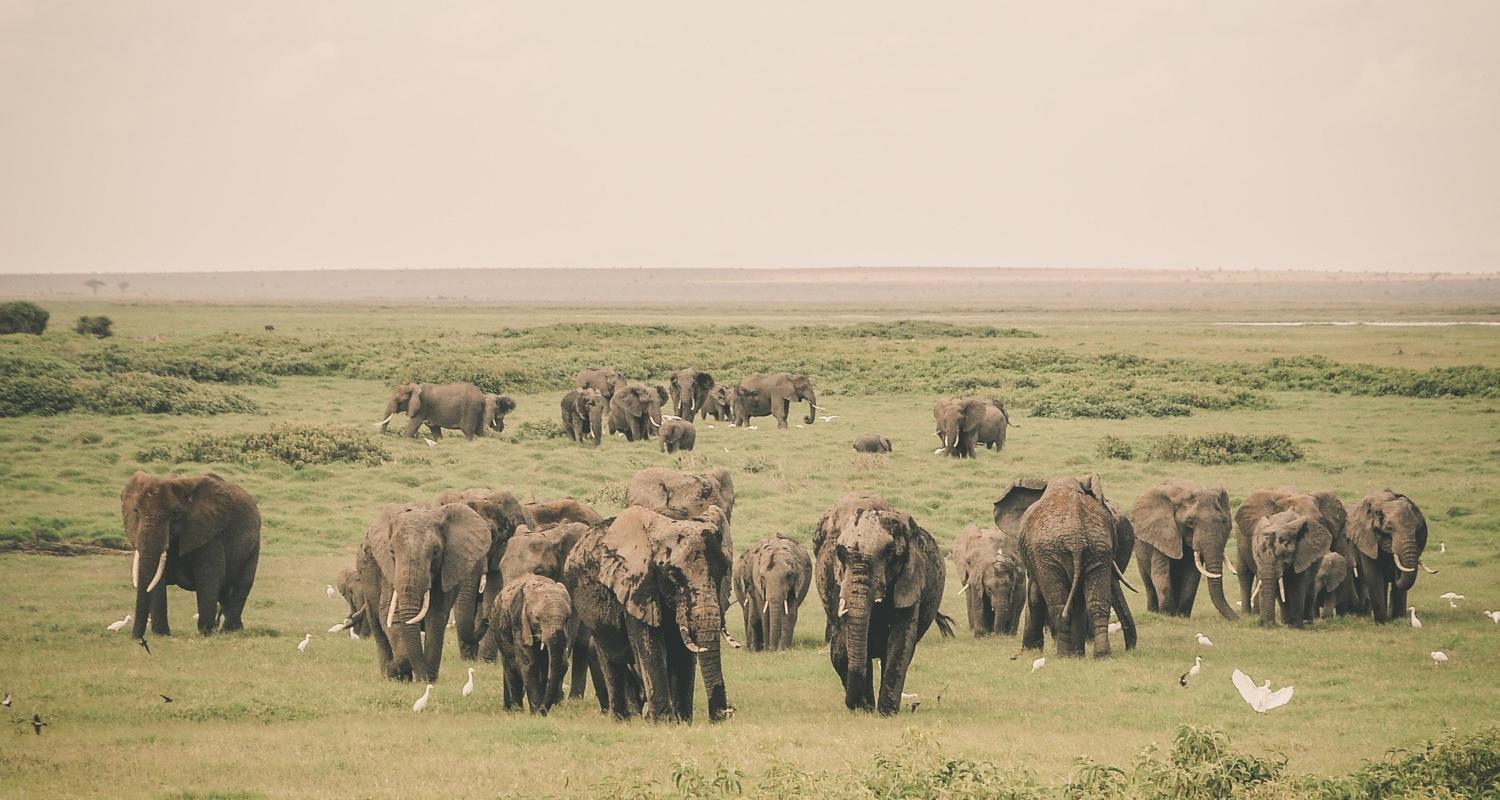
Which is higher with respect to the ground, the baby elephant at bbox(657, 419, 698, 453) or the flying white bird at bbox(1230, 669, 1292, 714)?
the flying white bird at bbox(1230, 669, 1292, 714)

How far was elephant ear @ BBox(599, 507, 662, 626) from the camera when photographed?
1383cm

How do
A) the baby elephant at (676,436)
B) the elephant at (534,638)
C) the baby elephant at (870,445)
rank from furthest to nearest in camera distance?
the baby elephant at (676,436) < the baby elephant at (870,445) < the elephant at (534,638)

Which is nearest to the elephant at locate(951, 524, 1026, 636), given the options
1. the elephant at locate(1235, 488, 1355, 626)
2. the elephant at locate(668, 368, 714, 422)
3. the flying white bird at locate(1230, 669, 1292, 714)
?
the elephant at locate(1235, 488, 1355, 626)

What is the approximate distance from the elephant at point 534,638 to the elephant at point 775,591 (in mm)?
4263

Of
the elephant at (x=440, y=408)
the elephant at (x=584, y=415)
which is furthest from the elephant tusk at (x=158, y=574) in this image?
the elephant at (x=440, y=408)

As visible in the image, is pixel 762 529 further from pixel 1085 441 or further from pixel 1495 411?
pixel 1495 411

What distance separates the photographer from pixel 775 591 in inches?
734

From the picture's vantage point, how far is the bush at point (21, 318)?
66.8m

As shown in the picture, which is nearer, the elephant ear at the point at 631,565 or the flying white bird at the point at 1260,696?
the flying white bird at the point at 1260,696

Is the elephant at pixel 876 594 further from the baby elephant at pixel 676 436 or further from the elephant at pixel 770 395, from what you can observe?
the elephant at pixel 770 395

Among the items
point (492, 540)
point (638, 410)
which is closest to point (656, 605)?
point (492, 540)

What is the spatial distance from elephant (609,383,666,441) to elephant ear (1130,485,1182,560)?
70.0ft

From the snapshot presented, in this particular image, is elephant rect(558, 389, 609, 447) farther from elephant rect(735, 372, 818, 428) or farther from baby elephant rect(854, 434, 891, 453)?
baby elephant rect(854, 434, 891, 453)

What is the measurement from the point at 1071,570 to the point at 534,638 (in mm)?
6874
